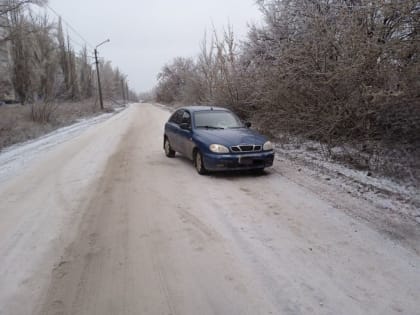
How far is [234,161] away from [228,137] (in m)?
0.72

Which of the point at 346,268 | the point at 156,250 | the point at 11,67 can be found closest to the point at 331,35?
the point at 346,268

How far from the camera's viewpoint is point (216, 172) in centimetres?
795

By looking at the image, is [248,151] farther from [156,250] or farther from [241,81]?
[241,81]

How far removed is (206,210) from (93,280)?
7.46 ft

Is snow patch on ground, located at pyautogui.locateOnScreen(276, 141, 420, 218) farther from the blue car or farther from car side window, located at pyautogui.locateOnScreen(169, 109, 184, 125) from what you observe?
car side window, located at pyautogui.locateOnScreen(169, 109, 184, 125)

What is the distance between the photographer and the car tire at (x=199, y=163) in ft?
25.0

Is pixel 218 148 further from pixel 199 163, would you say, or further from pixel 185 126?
pixel 185 126

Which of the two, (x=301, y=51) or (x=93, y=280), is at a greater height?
(x=301, y=51)

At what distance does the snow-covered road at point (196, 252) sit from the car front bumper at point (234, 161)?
0.44 meters

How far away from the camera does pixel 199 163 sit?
776 centimetres

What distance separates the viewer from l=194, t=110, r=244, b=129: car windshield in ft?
28.2

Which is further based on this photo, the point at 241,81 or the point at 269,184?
the point at 241,81

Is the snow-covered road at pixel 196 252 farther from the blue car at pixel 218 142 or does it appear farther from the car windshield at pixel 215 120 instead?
the car windshield at pixel 215 120

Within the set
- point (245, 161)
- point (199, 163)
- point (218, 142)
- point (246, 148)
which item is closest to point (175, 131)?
point (199, 163)
